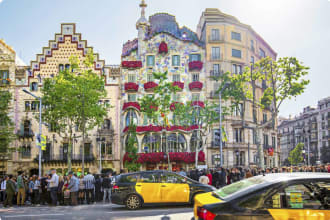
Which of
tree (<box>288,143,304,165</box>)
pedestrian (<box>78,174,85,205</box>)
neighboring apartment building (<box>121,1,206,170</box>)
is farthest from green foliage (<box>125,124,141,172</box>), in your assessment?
tree (<box>288,143,304,165</box>)

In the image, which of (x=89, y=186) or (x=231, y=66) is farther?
(x=231, y=66)

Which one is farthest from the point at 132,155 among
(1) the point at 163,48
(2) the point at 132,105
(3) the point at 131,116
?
(1) the point at 163,48

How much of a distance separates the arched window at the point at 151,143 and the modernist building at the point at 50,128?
3494mm

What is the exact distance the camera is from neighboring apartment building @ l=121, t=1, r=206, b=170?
43.1m

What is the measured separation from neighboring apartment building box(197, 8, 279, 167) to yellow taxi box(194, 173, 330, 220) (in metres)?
35.7

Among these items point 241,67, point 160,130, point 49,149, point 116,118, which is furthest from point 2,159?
point 241,67

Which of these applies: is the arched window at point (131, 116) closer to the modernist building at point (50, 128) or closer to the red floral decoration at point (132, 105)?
the red floral decoration at point (132, 105)

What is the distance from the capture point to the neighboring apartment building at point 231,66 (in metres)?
43.6

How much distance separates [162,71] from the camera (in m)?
45.4

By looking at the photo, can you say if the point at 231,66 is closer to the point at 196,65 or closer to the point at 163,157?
the point at 196,65

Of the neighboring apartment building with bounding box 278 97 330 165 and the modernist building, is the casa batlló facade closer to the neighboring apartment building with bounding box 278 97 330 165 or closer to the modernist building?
the modernist building

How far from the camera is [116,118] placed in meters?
44.3

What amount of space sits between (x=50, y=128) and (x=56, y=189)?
1037 inches

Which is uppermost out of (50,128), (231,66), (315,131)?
(231,66)
